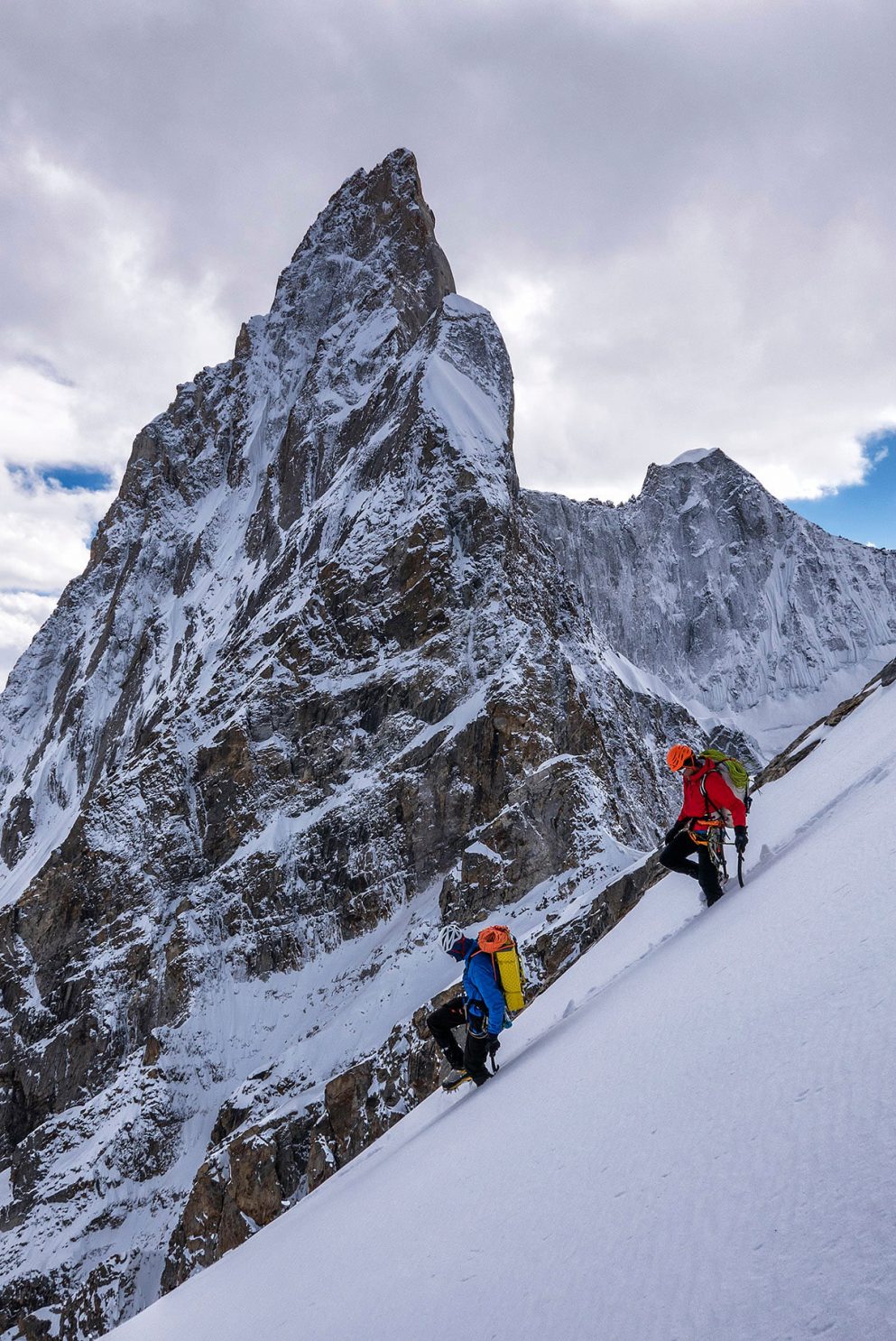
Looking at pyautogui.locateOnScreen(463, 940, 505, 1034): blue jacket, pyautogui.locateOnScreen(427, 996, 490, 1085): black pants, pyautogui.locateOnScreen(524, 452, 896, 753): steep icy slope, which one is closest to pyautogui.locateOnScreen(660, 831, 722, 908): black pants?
pyautogui.locateOnScreen(463, 940, 505, 1034): blue jacket

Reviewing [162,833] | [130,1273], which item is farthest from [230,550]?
[130,1273]

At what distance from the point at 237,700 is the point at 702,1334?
51.8 meters

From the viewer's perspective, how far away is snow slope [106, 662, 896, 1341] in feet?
5.19

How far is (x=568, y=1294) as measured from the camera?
1.97m

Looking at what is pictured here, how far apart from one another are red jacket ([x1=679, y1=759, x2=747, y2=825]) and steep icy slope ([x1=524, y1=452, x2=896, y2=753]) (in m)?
106

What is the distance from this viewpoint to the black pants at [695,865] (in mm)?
6402

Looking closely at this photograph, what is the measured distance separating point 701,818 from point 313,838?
41366 mm

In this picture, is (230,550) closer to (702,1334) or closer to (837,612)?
(702,1334)

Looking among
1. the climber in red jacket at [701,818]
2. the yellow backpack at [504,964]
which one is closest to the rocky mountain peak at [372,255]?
the climber in red jacket at [701,818]

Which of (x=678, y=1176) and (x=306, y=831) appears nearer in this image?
(x=678, y=1176)

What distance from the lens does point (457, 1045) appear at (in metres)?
6.71

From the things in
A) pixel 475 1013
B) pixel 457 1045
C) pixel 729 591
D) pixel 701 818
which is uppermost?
pixel 729 591

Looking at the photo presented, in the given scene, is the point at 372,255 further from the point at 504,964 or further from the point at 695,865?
the point at 504,964

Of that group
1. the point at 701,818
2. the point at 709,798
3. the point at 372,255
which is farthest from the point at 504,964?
the point at 372,255
